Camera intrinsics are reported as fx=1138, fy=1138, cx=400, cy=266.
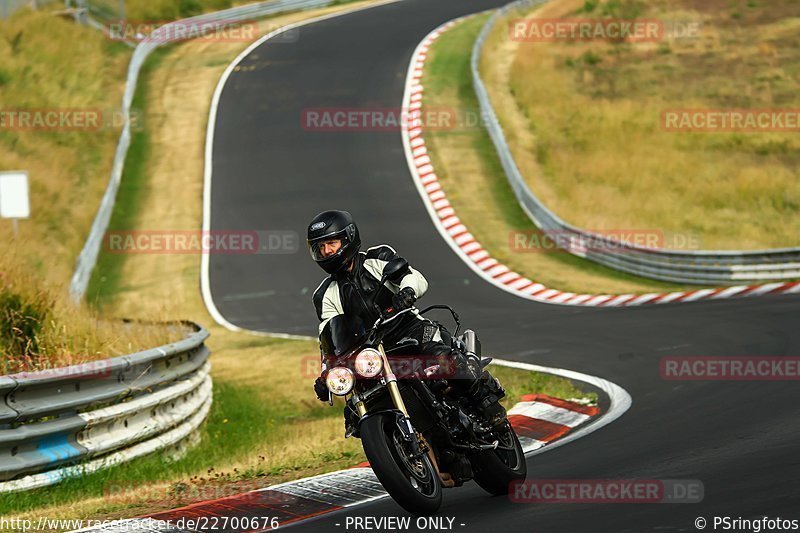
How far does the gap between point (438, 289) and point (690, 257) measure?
5.36 m

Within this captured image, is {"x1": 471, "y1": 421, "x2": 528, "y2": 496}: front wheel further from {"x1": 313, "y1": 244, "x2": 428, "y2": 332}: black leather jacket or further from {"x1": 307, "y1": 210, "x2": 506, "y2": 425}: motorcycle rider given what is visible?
{"x1": 313, "y1": 244, "x2": 428, "y2": 332}: black leather jacket

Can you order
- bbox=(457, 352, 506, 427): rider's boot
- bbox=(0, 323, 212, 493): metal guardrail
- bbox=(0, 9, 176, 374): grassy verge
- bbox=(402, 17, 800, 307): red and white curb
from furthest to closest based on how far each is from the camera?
bbox=(402, 17, 800, 307): red and white curb, bbox=(0, 9, 176, 374): grassy verge, bbox=(0, 323, 212, 493): metal guardrail, bbox=(457, 352, 506, 427): rider's boot

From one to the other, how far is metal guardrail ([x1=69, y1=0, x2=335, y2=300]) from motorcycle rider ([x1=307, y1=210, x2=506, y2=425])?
652 inches

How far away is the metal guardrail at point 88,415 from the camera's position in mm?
9250

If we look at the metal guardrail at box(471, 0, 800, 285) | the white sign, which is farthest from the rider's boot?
the metal guardrail at box(471, 0, 800, 285)

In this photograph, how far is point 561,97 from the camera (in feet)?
128

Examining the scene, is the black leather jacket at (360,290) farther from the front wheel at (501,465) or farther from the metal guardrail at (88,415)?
the metal guardrail at (88,415)

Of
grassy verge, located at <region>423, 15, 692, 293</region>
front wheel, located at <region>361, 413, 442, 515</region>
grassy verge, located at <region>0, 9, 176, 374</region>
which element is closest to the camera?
front wheel, located at <region>361, 413, 442, 515</region>

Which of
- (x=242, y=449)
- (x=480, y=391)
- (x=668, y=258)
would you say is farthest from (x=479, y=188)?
(x=480, y=391)

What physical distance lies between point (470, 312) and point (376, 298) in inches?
545

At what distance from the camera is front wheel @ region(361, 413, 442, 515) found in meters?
6.71

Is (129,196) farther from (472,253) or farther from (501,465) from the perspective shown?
(501,465)

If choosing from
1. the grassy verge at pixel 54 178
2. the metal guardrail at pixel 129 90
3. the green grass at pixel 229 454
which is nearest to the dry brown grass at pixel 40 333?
the grassy verge at pixel 54 178

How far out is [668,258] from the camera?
79.8ft
